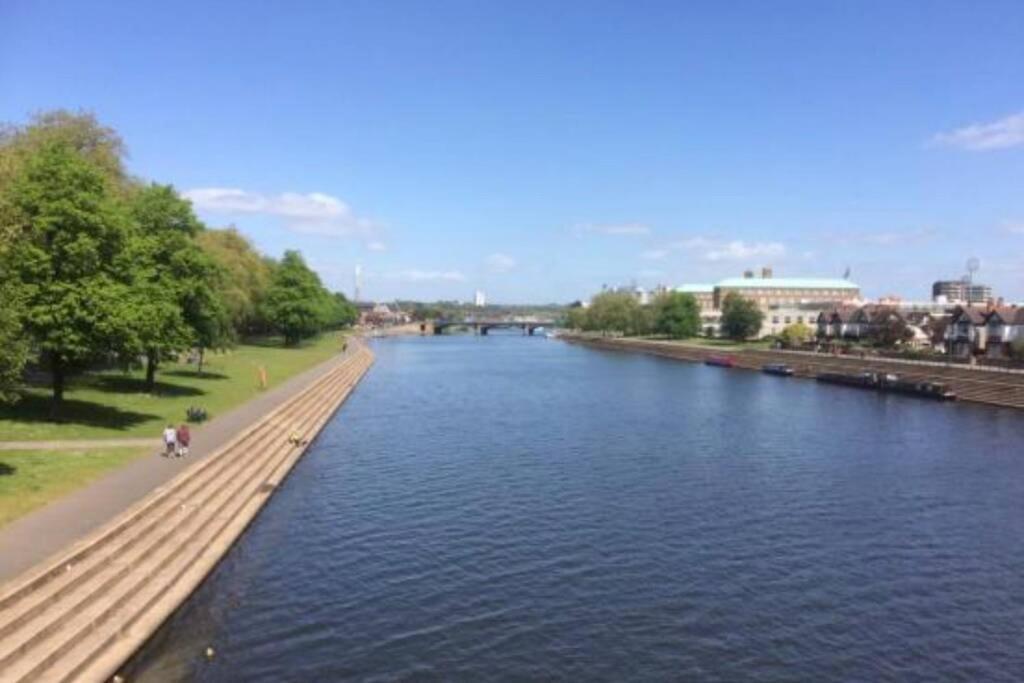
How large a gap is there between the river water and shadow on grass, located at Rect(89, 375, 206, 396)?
11.1 meters

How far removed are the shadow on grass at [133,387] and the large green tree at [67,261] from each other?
13.3 m

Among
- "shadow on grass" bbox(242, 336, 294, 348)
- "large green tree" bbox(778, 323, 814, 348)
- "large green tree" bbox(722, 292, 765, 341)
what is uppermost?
"large green tree" bbox(722, 292, 765, 341)

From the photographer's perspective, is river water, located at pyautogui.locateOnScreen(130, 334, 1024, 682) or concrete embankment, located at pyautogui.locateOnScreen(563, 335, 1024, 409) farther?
concrete embankment, located at pyautogui.locateOnScreen(563, 335, 1024, 409)

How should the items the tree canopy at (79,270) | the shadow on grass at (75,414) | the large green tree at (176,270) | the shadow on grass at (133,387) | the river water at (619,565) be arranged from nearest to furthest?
1. the river water at (619,565)
2. the tree canopy at (79,270)
3. the shadow on grass at (75,414)
4. the large green tree at (176,270)
5. the shadow on grass at (133,387)

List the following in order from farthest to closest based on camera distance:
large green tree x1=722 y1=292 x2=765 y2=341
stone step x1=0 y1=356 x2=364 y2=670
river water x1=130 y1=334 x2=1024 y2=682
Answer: large green tree x1=722 y1=292 x2=765 y2=341 < river water x1=130 y1=334 x2=1024 y2=682 < stone step x1=0 y1=356 x2=364 y2=670

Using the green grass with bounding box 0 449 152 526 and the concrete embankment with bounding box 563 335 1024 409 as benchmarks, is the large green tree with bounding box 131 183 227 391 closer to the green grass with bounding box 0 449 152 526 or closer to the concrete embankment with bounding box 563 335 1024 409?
the green grass with bounding box 0 449 152 526

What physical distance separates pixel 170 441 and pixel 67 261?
475 inches

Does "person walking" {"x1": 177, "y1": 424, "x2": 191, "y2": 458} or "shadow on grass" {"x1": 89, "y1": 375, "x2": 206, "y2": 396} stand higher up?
"shadow on grass" {"x1": 89, "y1": 375, "x2": 206, "y2": 396}

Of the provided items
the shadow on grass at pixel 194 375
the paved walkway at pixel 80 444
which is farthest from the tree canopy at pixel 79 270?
the shadow on grass at pixel 194 375

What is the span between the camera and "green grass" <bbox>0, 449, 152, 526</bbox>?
1098 inches

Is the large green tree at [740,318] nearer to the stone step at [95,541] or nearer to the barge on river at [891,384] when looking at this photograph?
the barge on river at [891,384]

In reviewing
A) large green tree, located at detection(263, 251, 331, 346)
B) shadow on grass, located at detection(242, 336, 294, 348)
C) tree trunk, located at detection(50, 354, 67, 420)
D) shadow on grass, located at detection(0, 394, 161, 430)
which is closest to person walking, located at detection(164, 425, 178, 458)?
shadow on grass, located at detection(0, 394, 161, 430)

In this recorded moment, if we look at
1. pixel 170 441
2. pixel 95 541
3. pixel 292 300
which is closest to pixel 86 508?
pixel 95 541

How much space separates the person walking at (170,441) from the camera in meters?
37.1
